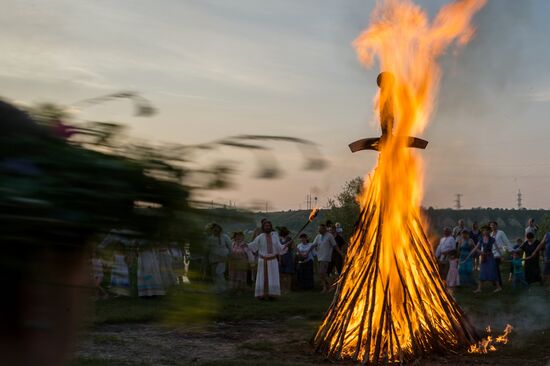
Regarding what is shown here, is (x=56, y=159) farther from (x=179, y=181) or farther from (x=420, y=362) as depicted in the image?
(x=420, y=362)

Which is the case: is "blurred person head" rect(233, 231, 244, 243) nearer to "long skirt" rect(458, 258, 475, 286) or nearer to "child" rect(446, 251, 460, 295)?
"child" rect(446, 251, 460, 295)

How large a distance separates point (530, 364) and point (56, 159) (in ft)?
25.5

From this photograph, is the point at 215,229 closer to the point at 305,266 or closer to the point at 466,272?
the point at 305,266

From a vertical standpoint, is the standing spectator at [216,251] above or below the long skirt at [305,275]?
above

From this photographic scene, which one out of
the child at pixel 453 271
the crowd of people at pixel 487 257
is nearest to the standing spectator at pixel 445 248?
the crowd of people at pixel 487 257

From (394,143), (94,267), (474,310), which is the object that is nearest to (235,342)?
(394,143)

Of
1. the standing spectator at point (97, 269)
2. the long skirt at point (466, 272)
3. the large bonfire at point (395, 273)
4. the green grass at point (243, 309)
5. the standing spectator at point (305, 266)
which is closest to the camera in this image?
the standing spectator at point (97, 269)

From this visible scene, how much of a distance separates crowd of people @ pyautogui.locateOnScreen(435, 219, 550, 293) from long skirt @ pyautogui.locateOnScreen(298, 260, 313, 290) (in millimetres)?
3200

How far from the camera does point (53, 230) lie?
5.07 ft

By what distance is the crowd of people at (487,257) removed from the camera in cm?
1773

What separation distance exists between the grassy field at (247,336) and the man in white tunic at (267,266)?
1032 millimetres

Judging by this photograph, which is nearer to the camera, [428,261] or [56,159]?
[56,159]

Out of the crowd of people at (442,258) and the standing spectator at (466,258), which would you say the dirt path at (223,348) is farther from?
the standing spectator at (466,258)

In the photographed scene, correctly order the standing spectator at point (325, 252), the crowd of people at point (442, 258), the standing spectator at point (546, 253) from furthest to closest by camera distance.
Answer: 1. the standing spectator at point (546, 253)
2. the standing spectator at point (325, 252)
3. the crowd of people at point (442, 258)
